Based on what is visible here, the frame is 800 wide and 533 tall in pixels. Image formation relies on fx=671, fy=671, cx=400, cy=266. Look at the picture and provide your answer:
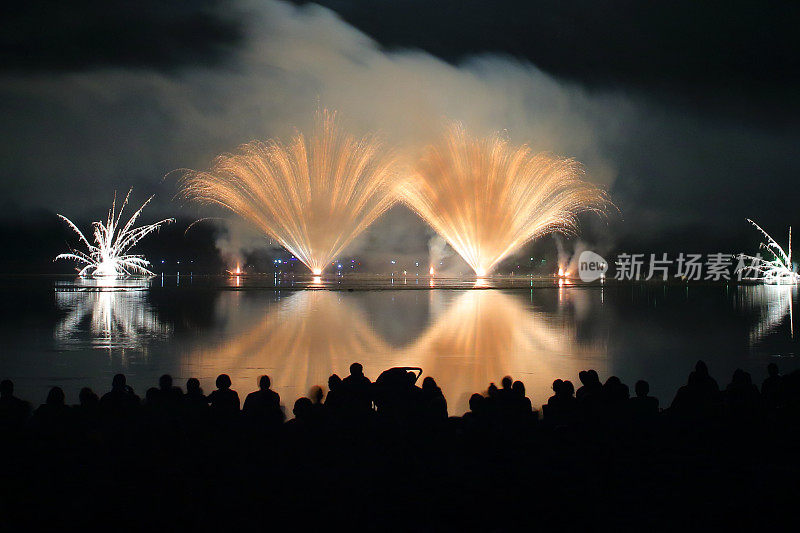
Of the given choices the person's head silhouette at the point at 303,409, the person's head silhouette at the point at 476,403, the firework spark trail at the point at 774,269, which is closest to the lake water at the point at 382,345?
the person's head silhouette at the point at 476,403

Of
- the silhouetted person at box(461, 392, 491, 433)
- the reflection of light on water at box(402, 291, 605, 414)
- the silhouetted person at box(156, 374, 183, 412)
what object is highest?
the silhouetted person at box(156, 374, 183, 412)

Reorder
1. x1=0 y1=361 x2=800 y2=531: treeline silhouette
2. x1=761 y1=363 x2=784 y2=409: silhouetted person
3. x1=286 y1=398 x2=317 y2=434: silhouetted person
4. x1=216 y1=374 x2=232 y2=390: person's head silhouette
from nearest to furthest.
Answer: x1=0 y1=361 x2=800 y2=531: treeline silhouette → x1=286 y1=398 x2=317 y2=434: silhouetted person → x1=761 y1=363 x2=784 y2=409: silhouetted person → x1=216 y1=374 x2=232 y2=390: person's head silhouette

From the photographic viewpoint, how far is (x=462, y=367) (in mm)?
15297

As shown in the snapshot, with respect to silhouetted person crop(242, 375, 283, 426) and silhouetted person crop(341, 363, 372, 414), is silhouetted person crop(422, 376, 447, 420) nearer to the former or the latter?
silhouetted person crop(341, 363, 372, 414)

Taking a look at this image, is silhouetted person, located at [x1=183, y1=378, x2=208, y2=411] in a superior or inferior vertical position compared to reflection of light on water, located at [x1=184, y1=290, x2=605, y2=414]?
superior

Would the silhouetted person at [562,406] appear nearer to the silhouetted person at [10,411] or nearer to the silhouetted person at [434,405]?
the silhouetted person at [434,405]

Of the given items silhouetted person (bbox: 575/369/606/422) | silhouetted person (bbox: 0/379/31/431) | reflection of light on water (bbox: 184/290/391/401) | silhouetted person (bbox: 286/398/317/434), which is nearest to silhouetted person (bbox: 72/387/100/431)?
silhouetted person (bbox: 0/379/31/431)

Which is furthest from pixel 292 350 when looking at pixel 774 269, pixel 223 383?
pixel 774 269

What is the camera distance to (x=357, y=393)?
755cm

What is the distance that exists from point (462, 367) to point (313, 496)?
10114 mm

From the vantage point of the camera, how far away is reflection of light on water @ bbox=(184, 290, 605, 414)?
13680 millimetres

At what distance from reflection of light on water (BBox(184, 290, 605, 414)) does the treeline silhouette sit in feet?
13.3

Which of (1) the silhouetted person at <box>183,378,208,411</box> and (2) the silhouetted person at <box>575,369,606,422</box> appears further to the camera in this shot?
(1) the silhouetted person at <box>183,378,208,411</box>

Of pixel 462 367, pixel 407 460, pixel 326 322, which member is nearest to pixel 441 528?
pixel 407 460
